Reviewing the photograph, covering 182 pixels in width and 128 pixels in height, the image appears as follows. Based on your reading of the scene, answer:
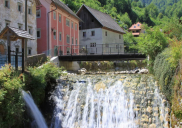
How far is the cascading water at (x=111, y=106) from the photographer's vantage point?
33.0 feet

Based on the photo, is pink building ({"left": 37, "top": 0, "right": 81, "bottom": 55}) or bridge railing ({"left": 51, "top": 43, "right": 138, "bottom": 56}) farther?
pink building ({"left": 37, "top": 0, "right": 81, "bottom": 55})

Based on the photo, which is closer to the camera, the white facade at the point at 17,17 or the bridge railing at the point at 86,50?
the white facade at the point at 17,17

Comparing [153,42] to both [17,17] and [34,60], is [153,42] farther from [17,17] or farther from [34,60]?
[17,17]

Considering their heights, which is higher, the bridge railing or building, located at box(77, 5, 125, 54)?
building, located at box(77, 5, 125, 54)

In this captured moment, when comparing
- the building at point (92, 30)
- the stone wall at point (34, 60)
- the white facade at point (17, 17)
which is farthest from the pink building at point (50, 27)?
the building at point (92, 30)

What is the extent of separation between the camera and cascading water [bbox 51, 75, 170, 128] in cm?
1007

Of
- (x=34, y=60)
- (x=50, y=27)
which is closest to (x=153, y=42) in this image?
(x=34, y=60)

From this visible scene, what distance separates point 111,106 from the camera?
11.3 metres

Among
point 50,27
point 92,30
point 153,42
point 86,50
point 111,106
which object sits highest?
point 92,30

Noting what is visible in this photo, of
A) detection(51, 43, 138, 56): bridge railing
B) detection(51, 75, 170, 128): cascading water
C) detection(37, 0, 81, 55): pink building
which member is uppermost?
detection(37, 0, 81, 55): pink building

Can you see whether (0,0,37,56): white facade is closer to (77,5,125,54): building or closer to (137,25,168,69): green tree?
(137,25,168,69): green tree

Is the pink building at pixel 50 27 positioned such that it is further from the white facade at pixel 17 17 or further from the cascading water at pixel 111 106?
the cascading water at pixel 111 106

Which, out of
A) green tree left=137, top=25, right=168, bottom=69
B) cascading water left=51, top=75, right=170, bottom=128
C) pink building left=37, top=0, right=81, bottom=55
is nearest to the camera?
cascading water left=51, top=75, right=170, bottom=128

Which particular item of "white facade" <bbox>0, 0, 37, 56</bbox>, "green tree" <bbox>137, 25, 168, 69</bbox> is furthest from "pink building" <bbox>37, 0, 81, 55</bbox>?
"green tree" <bbox>137, 25, 168, 69</bbox>
